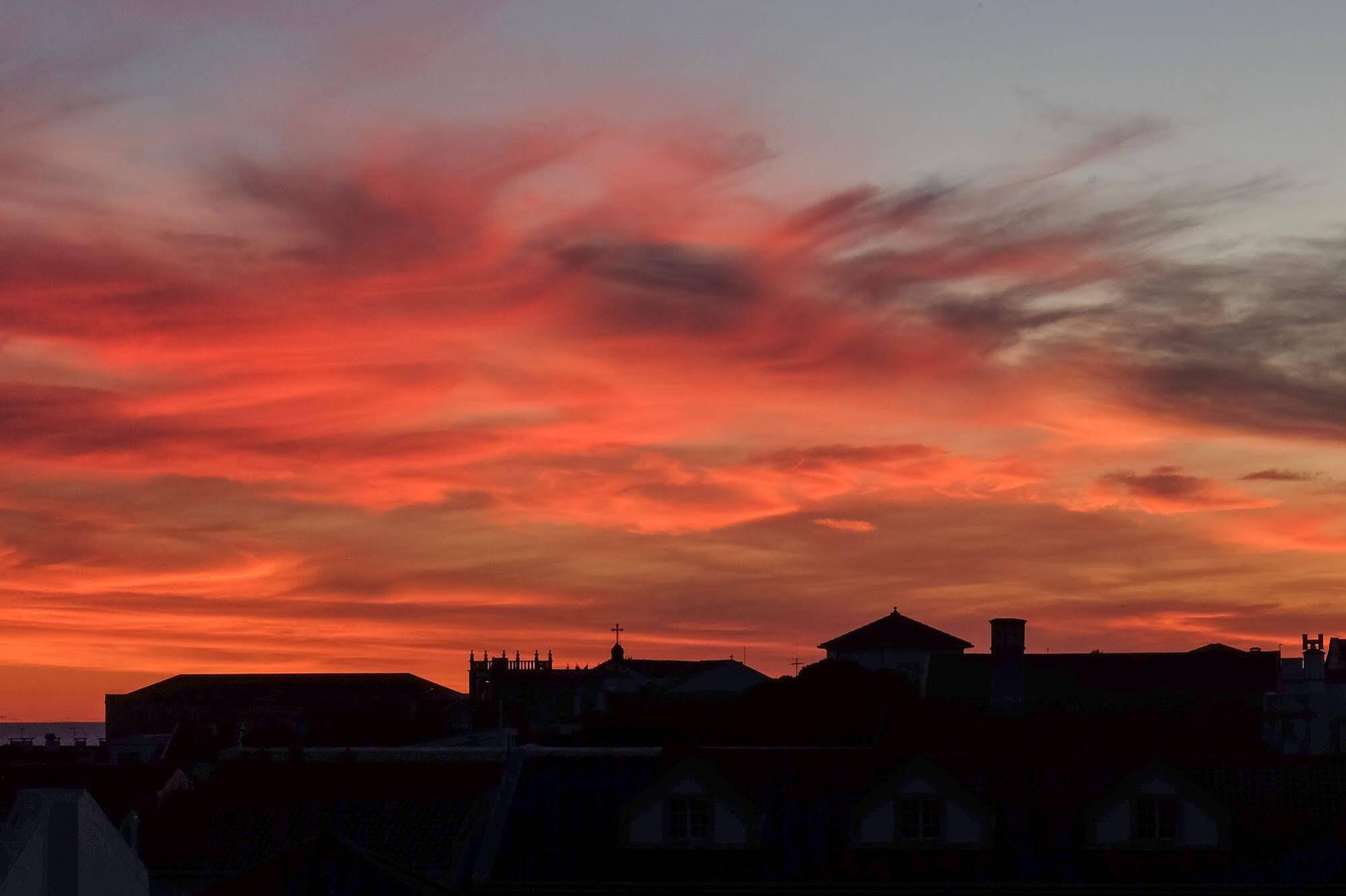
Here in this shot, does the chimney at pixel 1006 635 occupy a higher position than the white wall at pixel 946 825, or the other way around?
the chimney at pixel 1006 635

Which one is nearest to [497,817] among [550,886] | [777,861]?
[550,886]

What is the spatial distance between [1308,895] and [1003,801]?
30.9 feet

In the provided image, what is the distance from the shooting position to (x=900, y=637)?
171 m

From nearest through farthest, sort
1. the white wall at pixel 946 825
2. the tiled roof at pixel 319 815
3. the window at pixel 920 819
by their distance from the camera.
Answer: the white wall at pixel 946 825 → the window at pixel 920 819 → the tiled roof at pixel 319 815

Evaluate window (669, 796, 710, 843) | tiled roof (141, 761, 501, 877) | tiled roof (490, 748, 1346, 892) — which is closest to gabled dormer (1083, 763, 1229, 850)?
tiled roof (490, 748, 1346, 892)

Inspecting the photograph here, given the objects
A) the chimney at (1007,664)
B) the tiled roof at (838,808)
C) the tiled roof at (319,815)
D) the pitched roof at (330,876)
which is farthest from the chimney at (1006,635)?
the pitched roof at (330,876)

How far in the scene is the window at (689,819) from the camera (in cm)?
5997

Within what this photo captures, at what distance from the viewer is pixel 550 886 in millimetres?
57844

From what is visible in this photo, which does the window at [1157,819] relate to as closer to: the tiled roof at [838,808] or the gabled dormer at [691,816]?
the tiled roof at [838,808]

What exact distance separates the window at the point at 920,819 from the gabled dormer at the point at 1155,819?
4.60 metres

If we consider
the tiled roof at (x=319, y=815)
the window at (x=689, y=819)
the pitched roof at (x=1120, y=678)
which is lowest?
the tiled roof at (x=319, y=815)

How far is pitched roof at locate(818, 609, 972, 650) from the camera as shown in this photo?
559ft

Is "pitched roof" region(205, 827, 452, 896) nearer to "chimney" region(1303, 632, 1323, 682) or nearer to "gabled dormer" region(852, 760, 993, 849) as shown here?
"gabled dormer" region(852, 760, 993, 849)

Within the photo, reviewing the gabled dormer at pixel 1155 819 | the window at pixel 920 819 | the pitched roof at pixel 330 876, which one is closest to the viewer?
the pitched roof at pixel 330 876
